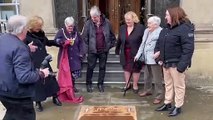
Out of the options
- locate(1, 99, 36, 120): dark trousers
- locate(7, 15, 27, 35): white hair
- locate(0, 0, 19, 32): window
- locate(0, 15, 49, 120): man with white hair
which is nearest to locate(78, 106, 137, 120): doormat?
locate(1, 99, 36, 120): dark trousers

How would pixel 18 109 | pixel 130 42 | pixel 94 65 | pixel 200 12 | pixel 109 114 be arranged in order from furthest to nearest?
pixel 200 12
pixel 94 65
pixel 130 42
pixel 109 114
pixel 18 109

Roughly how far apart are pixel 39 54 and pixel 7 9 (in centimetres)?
264

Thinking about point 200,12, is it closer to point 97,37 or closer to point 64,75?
point 97,37

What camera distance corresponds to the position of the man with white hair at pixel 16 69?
13.1 feet

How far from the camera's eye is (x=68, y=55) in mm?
6773

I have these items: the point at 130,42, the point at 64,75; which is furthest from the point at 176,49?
the point at 64,75

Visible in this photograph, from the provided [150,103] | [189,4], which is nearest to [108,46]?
[150,103]

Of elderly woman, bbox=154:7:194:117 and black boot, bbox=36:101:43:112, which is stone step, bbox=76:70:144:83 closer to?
black boot, bbox=36:101:43:112

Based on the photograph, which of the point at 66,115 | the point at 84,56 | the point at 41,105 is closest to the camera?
the point at 66,115

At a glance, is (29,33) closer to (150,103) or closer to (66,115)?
(66,115)

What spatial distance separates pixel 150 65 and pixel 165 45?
987 mm

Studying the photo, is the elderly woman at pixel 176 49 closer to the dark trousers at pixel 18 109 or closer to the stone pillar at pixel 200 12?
the stone pillar at pixel 200 12

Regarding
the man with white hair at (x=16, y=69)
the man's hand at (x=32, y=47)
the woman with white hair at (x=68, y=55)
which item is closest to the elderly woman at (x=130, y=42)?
the woman with white hair at (x=68, y=55)

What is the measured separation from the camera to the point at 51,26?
7922 millimetres
